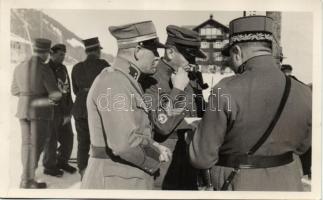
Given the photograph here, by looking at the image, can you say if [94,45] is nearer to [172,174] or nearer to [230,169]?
[172,174]

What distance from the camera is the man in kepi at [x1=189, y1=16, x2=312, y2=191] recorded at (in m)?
2.99

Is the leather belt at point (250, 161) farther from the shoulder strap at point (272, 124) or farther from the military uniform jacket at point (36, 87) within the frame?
the military uniform jacket at point (36, 87)

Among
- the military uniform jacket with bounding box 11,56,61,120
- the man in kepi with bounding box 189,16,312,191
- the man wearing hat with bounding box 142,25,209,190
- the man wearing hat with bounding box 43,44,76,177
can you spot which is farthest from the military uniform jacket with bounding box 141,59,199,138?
the military uniform jacket with bounding box 11,56,61,120

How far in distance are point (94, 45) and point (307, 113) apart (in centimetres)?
162

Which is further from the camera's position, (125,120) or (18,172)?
(18,172)

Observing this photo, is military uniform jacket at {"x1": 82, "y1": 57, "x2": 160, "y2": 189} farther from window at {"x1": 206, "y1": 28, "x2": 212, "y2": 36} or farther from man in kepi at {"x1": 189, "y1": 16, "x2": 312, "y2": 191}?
window at {"x1": 206, "y1": 28, "x2": 212, "y2": 36}

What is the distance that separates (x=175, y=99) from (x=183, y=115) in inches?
5.1

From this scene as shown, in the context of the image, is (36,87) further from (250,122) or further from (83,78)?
(250,122)

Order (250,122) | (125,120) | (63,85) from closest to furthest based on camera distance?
(250,122), (125,120), (63,85)

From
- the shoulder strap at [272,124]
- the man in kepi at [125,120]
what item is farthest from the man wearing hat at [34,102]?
the shoulder strap at [272,124]

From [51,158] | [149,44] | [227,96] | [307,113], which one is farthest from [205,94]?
[51,158]

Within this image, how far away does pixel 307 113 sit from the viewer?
10.4 ft

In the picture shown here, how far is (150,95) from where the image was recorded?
318 centimetres

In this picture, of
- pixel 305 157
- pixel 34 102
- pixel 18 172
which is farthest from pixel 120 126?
pixel 305 157
